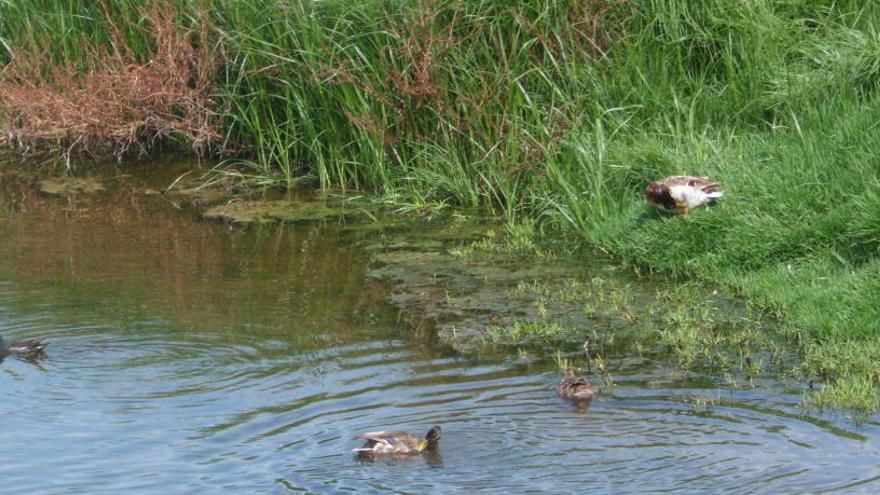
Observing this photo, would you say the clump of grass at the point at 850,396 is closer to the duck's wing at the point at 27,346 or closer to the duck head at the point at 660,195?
the duck head at the point at 660,195

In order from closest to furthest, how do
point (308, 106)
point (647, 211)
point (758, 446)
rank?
Result: point (758, 446) < point (647, 211) < point (308, 106)

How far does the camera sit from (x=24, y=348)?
7.57 metres

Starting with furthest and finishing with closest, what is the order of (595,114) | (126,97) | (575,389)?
(126,97) < (595,114) < (575,389)

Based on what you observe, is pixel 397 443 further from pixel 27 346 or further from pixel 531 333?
pixel 27 346

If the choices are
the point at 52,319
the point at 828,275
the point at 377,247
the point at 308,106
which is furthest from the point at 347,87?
the point at 828,275

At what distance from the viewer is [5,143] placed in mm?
13680

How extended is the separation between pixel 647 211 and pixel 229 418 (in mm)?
3646

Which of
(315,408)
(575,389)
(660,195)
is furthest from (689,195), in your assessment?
(315,408)

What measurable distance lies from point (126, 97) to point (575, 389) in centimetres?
692

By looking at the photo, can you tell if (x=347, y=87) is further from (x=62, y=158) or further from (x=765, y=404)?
(x=765, y=404)

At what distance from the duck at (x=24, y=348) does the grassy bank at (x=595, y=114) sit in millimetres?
3705

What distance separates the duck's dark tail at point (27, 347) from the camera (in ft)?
24.7

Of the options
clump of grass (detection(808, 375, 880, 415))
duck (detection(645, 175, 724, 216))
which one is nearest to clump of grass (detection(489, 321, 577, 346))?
duck (detection(645, 175, 724, 216))

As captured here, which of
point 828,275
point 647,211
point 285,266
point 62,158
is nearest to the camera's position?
point 828,275
